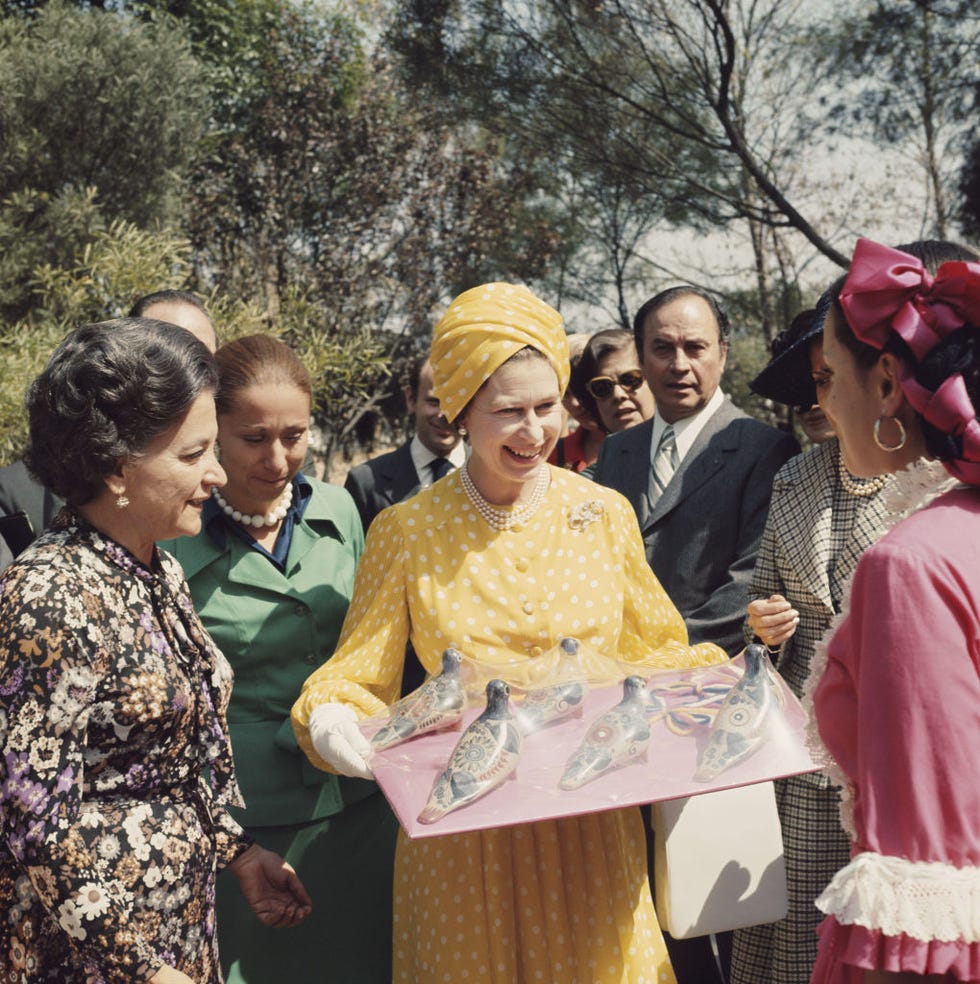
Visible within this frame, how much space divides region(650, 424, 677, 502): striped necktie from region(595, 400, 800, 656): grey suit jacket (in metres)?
0.07

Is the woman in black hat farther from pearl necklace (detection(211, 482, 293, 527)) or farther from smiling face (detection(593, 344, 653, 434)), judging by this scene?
smiling face (detection(593, 344, 653, 434))

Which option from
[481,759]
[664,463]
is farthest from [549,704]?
[664,463]

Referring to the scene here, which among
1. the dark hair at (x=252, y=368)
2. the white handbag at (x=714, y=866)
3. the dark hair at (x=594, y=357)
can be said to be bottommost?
the white handbag at (x=714, y=866)

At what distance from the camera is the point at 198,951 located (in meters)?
2.18

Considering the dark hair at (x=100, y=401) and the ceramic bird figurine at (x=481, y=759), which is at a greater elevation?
the dark hair at (x=100, y=401)

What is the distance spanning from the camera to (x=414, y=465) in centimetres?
511

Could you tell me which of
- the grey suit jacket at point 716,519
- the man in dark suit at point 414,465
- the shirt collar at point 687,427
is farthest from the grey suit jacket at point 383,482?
the grey suit jacket at point 716,519

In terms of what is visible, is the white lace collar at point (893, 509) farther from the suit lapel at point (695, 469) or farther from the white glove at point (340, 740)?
the suit lapel at point (695, 469)

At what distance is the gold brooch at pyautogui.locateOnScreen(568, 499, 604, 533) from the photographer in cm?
274

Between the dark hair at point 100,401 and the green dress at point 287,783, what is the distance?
89 cm

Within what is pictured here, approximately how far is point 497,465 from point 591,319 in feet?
55.2

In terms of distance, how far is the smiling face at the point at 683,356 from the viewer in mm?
4004

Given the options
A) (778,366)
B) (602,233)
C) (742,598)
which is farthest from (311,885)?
(602,233)

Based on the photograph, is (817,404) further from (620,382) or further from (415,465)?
(415,465)
